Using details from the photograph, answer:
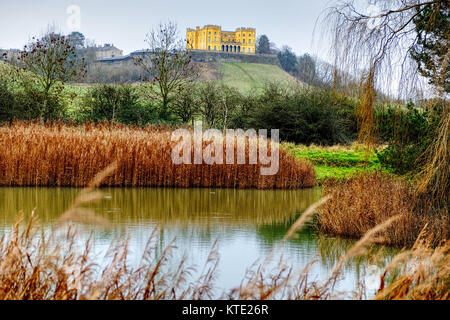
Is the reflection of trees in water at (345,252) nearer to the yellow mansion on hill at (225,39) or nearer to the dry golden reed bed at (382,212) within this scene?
the dry golden reed bed at (382,212)

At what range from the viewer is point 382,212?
809 cm

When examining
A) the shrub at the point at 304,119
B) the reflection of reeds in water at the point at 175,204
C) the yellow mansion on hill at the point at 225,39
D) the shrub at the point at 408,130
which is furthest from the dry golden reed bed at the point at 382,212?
the yellow mansion on hill at the point at 225,39

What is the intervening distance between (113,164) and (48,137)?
1.78 metres

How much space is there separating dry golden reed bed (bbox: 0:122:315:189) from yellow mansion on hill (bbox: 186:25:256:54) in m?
50.6

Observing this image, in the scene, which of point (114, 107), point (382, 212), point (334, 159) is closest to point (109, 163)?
point (382, 212)

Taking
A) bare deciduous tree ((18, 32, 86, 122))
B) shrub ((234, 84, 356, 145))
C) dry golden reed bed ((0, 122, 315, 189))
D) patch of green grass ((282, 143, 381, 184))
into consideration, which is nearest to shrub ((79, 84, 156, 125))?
bare deciduous tree ((18, 32, 86, 122))

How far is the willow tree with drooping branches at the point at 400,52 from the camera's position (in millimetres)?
7258

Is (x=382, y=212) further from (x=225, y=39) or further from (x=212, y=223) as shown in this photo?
(x=225, y=39)

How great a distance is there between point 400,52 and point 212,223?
4.02 meters

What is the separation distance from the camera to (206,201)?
12180 mm

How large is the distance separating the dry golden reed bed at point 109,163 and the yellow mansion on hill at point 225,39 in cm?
5060
